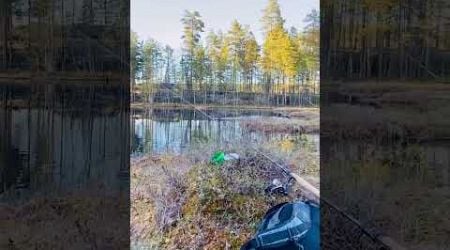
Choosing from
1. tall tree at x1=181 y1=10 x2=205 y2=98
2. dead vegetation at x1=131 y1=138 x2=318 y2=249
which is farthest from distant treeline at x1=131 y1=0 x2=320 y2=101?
dead vegetation at x1=131 y1=138 x2=318 y2=249

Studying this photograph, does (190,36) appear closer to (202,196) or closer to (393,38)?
(202,196)

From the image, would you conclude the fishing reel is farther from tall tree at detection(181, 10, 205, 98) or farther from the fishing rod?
tall tree at detection(181, 10, 205, 98)

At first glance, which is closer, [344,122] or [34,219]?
[34,219]

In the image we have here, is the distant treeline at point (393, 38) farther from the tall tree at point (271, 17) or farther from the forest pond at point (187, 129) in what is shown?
the forest pond at point (187, 129)

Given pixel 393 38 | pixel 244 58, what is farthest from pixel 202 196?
pixel 393 38

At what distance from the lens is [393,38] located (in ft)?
9.36

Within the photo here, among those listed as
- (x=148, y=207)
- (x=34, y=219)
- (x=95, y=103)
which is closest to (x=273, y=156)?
(x=148, y=207)

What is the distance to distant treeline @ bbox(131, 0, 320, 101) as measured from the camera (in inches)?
111

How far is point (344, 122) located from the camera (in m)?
2.84

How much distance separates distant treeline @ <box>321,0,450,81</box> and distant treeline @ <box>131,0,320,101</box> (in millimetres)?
157

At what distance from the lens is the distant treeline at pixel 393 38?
2848 millimetres

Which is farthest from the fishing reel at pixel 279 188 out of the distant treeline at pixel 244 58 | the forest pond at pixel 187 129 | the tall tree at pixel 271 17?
the tall tree at pixel 271 17

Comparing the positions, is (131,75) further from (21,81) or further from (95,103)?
(21,81)

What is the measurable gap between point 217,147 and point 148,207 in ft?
1.51
